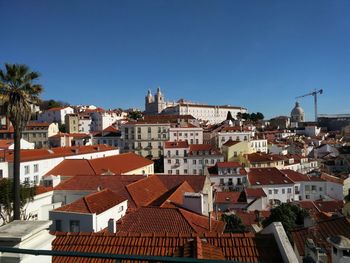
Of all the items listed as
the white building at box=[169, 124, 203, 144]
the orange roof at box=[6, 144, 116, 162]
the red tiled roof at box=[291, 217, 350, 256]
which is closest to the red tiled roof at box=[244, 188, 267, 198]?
the orange roof at box=[6, 144, 116, 162]

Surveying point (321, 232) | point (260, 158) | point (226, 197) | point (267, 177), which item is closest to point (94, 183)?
point (321, 232)

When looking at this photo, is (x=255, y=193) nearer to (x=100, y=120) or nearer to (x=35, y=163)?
(x=35, y=163)

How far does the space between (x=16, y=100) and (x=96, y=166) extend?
756 inches

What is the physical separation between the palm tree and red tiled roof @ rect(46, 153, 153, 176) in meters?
15.7

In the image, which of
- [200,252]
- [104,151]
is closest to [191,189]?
[200,252]

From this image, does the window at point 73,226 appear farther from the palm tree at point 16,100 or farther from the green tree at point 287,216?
the green tree at point 287,216

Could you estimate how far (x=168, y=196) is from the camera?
20.5 metres

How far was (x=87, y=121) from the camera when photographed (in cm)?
9175

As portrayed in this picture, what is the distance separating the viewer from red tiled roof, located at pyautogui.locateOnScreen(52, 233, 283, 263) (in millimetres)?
8281

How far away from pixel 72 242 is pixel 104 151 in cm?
3876

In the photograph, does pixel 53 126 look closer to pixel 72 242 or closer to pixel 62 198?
pixel 62 198

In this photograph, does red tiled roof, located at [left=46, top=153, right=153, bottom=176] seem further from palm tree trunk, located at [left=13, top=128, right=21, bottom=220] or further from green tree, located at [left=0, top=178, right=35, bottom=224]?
palm tree trunk, located at [left=13, top=128, right=21, bottom=220]

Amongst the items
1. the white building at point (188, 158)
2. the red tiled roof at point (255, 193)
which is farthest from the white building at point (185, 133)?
the red tiled roof at point (255, 193)

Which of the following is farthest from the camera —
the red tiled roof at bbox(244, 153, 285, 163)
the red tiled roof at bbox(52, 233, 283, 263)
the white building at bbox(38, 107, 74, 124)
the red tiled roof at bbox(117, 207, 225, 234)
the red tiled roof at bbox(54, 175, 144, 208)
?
the white building at bbox(38, 107, 74, 124)
